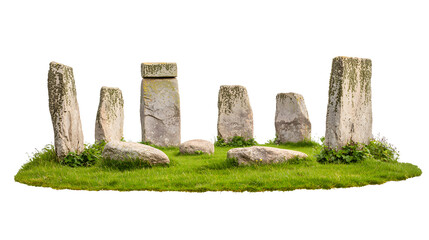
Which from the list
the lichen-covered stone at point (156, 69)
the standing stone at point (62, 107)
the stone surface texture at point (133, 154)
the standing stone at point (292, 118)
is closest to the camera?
the stone surface texture at point (133, 154)

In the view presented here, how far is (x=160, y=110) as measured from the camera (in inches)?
755

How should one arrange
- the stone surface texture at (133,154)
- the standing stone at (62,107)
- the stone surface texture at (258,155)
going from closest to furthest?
1. the stone surface texture at (258,155)
2. the stone surface texture at (133,154)
3. the standing stone at (62,107)

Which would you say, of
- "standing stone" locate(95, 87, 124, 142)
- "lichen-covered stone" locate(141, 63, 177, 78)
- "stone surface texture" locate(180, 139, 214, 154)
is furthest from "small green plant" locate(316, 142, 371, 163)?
"standing stone" locate(95, 87, 124, 142)

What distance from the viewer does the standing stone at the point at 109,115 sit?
690 inches

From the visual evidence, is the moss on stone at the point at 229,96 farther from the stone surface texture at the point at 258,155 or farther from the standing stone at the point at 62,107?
the standing stone at the point at 62,107

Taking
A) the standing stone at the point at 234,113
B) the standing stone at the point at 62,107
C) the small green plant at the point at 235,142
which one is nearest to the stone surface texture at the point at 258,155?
the standing stone at the point at 62,107

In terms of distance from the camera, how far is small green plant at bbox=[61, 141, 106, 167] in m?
14.6

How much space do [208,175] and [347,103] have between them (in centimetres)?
421

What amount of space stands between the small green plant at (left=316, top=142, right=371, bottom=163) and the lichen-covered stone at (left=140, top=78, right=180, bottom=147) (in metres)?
6.30

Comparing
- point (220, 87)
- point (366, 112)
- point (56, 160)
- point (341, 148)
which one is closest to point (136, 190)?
point (56, 160)

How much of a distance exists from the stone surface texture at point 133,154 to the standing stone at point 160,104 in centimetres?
482

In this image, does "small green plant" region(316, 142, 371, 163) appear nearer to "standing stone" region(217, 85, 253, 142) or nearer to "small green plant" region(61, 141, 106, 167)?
"standing stone" region(217, 85, 253, 142)

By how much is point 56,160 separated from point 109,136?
314cm

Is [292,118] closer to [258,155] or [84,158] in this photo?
[258,155]
